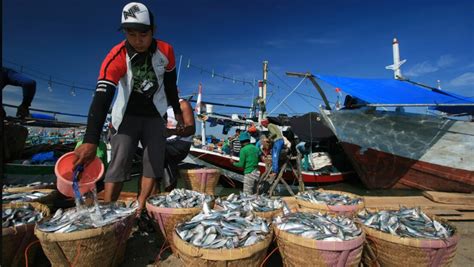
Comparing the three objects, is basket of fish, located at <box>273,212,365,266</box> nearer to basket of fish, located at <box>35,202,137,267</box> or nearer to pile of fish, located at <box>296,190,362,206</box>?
pile of fish, located at <box>296,190,362,206</box>

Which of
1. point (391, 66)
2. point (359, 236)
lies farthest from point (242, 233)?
point (391, 66)

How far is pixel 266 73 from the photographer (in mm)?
20359

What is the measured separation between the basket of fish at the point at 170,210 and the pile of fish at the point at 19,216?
44.3 inches

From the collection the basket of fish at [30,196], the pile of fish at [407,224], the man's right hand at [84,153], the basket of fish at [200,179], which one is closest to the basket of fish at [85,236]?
the man's right hand at [84,153]

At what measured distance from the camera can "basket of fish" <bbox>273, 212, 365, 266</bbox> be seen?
89.3 inches

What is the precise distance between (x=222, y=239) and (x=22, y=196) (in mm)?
3149

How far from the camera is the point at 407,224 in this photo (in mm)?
2949

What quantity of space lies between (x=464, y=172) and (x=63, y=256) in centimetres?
1106

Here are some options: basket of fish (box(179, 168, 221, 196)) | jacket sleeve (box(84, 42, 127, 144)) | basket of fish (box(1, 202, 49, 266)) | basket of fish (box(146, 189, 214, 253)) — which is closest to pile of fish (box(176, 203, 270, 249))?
basket of fish (box(146, 189, 214, 253))

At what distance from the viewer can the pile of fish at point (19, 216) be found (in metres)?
2.65

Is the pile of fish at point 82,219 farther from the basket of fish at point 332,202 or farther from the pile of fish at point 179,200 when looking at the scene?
the basket of fish at point 332,202

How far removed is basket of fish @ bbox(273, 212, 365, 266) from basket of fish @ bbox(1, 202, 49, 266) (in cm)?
235

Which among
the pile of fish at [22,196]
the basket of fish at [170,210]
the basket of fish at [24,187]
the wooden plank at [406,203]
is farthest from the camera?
the wooden plank at [406,203]

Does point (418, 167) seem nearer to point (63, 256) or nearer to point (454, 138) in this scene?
point (454, 138)
